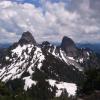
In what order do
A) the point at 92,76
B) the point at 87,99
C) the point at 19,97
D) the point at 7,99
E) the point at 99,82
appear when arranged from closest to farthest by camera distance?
the point at 87,99 → the point at 99,82 → the point at 92,76 → the point at 7,99 → the point at 19,97

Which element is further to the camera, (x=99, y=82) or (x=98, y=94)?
(x=99, y=82)

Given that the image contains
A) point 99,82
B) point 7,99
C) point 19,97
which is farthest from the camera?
point 19,97

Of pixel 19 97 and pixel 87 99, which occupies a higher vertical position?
pixel 87 99

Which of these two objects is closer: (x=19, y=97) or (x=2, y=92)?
(x=2, y=92)

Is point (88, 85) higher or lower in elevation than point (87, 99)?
lower

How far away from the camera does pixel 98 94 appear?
7512 cm

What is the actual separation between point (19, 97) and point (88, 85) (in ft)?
282

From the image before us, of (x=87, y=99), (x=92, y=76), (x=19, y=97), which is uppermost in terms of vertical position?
(x=87, y=99)

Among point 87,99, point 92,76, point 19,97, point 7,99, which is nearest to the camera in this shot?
point 87,99

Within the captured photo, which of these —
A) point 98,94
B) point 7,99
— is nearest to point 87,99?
point 98,94

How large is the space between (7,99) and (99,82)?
65.8 m

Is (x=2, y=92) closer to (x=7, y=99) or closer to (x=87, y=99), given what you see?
(x=7, y=99)

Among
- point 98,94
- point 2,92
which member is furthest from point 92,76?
point 2,92

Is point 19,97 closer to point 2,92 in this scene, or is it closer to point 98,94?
point 2,92
